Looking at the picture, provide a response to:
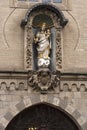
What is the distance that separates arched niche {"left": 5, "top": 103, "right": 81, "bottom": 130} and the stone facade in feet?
0.99

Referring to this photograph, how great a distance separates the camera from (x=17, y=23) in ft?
60.8

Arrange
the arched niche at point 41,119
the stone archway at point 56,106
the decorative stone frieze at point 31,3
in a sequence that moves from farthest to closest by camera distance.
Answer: the decorative stone frieze at point 31,3
the arched niche at point 41,119
the stone archway at point 56,106

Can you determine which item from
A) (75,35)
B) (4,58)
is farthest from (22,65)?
(75,35)

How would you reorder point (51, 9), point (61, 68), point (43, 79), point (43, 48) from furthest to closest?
point (51, 9), point (61, 68), point (43, 48), point (43, 79)

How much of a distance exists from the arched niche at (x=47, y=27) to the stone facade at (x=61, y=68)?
149 mm

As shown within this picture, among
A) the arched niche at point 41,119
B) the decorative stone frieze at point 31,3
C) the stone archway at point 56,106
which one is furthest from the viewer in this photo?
the decorative stone frieze at point 31,3

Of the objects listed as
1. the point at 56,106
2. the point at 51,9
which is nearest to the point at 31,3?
the point at 51,9

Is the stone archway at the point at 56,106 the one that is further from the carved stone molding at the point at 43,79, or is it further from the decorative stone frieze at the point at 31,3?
the decorative stone frieze at the point at 31,3

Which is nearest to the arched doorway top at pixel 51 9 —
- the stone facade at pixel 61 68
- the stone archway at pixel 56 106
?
the stone facade at pixel 61 68

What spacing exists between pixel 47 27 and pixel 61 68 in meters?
1.23

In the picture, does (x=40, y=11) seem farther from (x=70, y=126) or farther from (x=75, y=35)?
(x=70, y=126)

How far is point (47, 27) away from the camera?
18625mm

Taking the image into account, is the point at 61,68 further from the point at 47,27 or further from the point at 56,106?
the point at 47,27

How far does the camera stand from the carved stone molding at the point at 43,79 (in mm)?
18031
